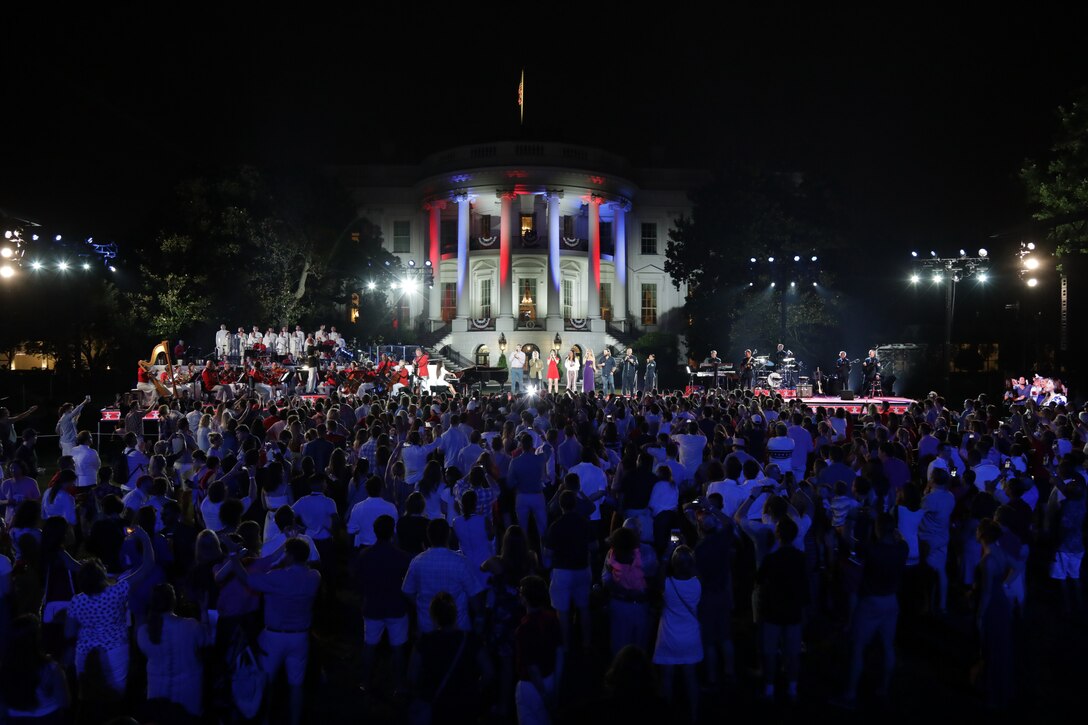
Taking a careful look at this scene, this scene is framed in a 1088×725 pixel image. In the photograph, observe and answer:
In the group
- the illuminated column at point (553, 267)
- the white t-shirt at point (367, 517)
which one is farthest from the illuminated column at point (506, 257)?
the white t-shirt at point (367, 517)

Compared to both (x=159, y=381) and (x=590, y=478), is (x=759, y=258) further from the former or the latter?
(x=590, y=478)

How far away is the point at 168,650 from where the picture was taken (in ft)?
15.7

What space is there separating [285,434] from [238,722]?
5825 millimetres

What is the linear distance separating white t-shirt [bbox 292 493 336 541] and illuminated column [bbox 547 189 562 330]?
36.1 meters

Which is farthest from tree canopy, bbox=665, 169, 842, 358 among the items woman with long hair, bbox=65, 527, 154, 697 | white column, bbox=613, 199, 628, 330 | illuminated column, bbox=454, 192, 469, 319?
woman with long hair, bbox=65, 527, 154, 697

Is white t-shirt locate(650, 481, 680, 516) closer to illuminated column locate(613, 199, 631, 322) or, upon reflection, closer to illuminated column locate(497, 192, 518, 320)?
illuminated column locate(497, 192, 518, 320)

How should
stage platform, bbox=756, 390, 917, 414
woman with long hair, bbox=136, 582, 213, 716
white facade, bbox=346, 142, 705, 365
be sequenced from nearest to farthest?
woman with long hair, bbox=136, 582, 213, 716 < stage platform, bbox=756, 390, 917, 414 < white facade, bbox=346, 142, 705, 365

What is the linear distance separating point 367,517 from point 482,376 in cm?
2554

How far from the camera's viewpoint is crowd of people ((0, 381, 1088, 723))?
482 centimetres

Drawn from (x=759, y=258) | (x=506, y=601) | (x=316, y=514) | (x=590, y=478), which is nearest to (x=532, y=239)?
(x=759, y=258)

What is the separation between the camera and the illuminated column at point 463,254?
146 ft

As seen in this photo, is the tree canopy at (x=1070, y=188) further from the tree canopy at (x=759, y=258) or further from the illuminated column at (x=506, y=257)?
the illuminated column at (x=506, y=257)

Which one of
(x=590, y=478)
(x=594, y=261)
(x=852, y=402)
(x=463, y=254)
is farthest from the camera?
(x=594, y=261)

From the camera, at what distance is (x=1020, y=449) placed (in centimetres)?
968
